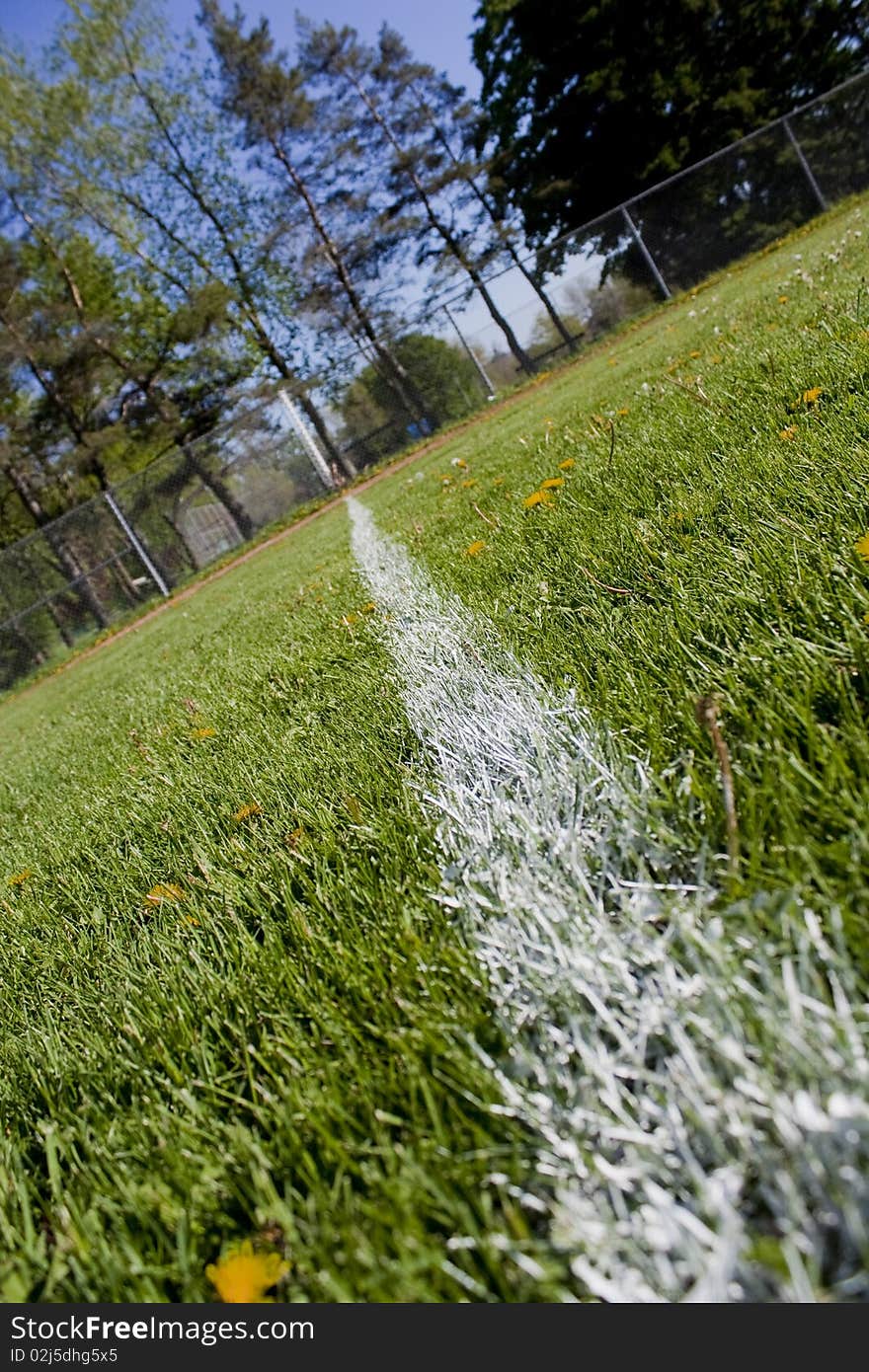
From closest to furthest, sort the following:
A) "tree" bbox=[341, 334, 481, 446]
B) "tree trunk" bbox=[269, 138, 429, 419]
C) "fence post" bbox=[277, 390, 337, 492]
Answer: "fence post" bbox=[277, 390, 337, 492] → "tree" bbox=[341, 334, 481, 446] → "tree trunk" bbox=[269, 138, 429, 419]

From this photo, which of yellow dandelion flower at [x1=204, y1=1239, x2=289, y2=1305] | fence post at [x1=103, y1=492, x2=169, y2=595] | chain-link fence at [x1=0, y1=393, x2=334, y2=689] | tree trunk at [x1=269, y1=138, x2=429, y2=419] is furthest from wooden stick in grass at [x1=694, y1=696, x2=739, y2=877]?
tree trunk at [x1=269, y1=138, x2=429, y2=419]

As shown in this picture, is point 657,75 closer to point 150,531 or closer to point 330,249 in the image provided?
point 330,249

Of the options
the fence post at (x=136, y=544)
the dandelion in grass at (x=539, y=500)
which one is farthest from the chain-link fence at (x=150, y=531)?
the dandelion in grass at (x=539, y=500)

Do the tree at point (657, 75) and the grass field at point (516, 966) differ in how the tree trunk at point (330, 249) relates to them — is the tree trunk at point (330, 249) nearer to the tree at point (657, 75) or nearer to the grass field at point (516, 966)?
the tree at point (657, 75)

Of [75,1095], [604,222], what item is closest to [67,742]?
[75,1095]

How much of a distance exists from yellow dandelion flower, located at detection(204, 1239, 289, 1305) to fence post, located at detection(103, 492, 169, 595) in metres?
16.8

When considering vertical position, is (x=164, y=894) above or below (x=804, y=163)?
below

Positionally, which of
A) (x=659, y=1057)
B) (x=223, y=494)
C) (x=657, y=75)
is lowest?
(x=659, y=1057)

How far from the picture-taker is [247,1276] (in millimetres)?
631

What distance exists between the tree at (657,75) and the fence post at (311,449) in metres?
15.1

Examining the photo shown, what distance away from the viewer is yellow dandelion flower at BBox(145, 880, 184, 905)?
148 cm

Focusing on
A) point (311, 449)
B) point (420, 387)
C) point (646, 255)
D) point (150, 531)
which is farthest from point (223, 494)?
point (646, 255)

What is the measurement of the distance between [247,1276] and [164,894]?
963 millimetres

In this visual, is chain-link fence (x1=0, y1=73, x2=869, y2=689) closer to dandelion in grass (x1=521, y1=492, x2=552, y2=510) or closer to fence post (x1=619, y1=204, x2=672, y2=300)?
fence post (x1=619, y1=204, x2=672, y2=300)
